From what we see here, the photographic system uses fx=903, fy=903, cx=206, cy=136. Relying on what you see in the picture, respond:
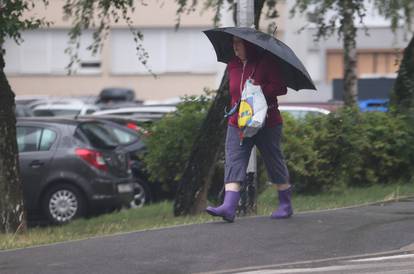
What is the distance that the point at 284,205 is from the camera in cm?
872

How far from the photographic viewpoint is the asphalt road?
7.28 meters

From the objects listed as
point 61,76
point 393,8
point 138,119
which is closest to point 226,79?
point 393,8

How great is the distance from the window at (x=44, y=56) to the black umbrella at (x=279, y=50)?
3185 centimetres

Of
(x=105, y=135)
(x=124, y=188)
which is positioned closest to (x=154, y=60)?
(x=105, y=135)

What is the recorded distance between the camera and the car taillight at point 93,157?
1311 centimetres

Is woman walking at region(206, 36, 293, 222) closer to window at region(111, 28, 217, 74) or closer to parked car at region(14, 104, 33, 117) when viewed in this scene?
parked car at region(14, 104, 33, 117)

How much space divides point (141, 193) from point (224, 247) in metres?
7.06

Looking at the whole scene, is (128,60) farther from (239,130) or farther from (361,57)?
(239,130)

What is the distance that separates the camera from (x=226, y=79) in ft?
33.4

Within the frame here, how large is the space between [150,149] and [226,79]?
2.67 meters

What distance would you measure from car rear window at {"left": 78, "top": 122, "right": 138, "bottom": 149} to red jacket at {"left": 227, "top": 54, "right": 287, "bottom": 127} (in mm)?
5482

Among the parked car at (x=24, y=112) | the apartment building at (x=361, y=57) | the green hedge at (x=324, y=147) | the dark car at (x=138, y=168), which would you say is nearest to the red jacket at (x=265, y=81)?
the green hedge at (x=324, y=147)

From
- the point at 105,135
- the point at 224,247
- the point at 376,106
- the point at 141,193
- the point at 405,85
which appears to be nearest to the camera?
the point at 224,247

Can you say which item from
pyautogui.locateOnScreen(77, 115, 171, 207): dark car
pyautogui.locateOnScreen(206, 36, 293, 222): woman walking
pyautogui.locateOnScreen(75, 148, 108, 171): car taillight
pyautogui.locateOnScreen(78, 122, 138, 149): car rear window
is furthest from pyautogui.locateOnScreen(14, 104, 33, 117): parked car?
pyautogui.locateOnScreen(206, 36, 293, 222): woman walking
